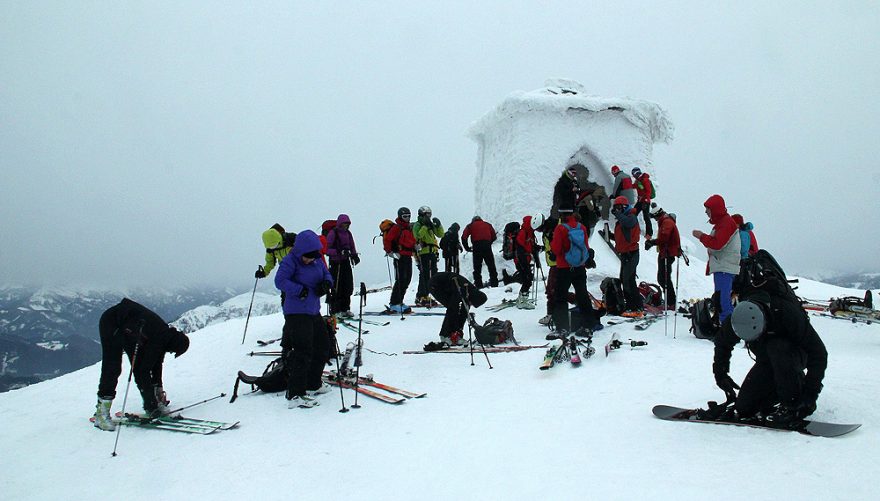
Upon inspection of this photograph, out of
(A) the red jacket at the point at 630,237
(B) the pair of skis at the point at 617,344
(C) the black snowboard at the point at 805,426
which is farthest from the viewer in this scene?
(A) the red jacket at the point at 630,237

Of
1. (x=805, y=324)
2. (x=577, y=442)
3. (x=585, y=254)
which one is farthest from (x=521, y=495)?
(x=585, y=254)

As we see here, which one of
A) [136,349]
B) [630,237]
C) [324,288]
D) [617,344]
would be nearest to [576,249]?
[617,344]

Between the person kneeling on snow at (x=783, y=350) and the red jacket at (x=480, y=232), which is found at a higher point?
the red jacket at (x=480, y=232)

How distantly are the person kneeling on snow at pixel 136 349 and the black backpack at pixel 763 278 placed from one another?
6032 mm

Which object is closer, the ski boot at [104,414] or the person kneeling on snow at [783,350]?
the person kneeling on snow at [783,350]

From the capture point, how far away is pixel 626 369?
260 inches

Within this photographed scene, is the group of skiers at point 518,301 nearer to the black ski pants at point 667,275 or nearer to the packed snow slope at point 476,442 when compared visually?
the black ski pants at point 667,275

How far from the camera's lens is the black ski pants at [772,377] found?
404 cm

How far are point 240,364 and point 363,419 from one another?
3.60 m

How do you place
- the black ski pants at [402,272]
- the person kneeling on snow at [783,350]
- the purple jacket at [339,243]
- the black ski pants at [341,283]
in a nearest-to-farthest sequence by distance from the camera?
1. the person kneeling on snow at [783,350]
2. the purple jacket at [339,243]
3. the black ski pants at [341,283]
4. the black ski pants at [402,272]

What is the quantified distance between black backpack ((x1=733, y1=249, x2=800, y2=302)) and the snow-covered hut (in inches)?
478

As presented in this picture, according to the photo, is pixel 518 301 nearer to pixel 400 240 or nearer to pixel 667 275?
pixel 400 240

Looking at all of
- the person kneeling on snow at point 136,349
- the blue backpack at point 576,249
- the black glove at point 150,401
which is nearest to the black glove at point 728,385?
the blue backpack at point 576,249

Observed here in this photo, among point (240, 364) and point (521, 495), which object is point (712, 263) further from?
point (240, 364)
